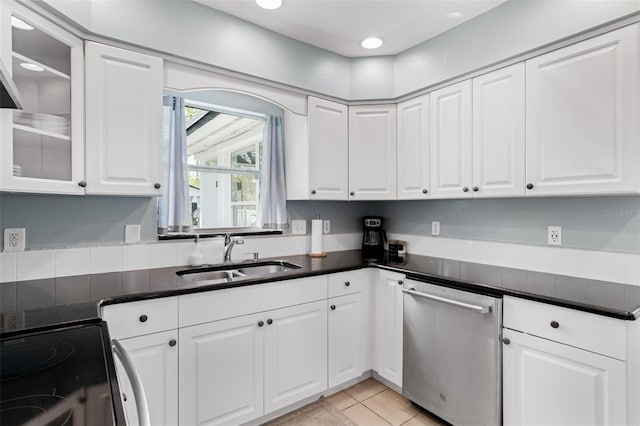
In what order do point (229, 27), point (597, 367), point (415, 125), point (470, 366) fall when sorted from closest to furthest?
1. point (597, 367)
2. point (470, 366)
3. point (229, 27)
4. point (415, 125)

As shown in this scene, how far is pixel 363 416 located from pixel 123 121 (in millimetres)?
2258

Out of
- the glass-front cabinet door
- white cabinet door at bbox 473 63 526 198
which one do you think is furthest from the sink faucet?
white cabinet door at bbox 473 63 526 198

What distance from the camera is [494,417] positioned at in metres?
1.72

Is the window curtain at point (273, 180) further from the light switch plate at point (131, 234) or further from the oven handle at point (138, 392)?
the oven handle at point (138, 392)

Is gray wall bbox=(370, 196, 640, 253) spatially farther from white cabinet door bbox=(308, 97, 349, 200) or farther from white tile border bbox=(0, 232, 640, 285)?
white cabinet door bbox=(308, 97, 349, 200)

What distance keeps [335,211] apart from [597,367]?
81.4 inches

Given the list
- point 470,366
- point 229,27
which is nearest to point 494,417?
point 470,366

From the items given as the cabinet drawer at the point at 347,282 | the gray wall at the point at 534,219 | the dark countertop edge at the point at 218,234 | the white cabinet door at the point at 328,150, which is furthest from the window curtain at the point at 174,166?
the gray wall at the point at 534,219

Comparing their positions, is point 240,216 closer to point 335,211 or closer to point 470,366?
point 335,211

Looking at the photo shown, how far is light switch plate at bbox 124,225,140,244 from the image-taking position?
204 centimetres

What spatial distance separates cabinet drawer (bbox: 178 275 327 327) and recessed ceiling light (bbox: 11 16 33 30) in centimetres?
138

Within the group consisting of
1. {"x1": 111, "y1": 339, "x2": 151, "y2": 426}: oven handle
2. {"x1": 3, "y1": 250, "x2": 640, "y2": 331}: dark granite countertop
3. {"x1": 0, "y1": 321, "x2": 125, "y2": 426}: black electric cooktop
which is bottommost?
{"x1": 111, "y1": 339, "x2": 151, "y2": 426}: oven handle

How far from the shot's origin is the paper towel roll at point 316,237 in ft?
9.05

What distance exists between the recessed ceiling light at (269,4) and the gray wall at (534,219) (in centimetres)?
184
